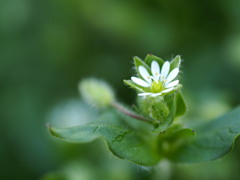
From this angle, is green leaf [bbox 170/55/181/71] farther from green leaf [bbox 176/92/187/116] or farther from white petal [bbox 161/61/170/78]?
green leaf [bbox 176/92/187/116]

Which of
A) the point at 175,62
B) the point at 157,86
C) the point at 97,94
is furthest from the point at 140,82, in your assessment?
the point at 97,94

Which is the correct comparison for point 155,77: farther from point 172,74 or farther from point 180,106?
point 180,106

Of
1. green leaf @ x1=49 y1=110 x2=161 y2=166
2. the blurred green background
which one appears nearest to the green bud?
green leaf @ x1=49 y1=110 x2=161 y2=166

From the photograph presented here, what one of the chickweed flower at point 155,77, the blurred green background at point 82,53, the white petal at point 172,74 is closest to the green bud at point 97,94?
the chickweed flower at point 155,77

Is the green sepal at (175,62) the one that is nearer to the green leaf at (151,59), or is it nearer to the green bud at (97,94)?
the green leaf at (151,59)

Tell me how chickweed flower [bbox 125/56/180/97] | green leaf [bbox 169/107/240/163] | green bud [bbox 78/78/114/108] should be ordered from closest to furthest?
chickweed flower [bbox 125/56/180/97] < green leaf [bbox 169/107/240/163] < green bud [bbox 78/78/114/108]

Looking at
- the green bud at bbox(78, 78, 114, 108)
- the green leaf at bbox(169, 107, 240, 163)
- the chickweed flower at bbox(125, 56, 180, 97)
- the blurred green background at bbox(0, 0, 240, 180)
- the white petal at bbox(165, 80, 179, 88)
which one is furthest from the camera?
the blurred green background at bbox(0, 0, 240, 180)

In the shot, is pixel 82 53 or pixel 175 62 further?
pixel 82 53

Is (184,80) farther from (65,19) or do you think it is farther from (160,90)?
(160,90)
